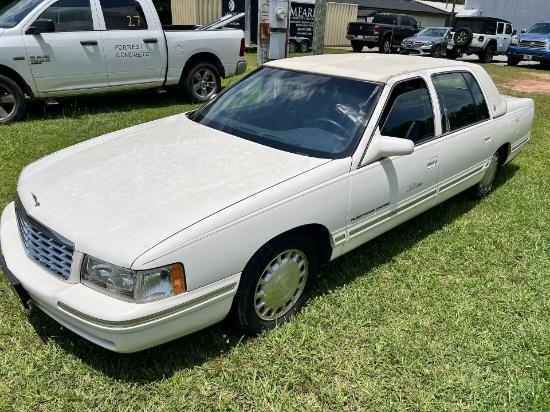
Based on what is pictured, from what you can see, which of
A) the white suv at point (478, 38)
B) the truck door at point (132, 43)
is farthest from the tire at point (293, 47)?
the truck door at point (132, 43)

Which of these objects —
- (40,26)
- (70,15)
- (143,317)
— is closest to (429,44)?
(70,15)

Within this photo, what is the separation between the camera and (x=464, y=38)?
64.8ft

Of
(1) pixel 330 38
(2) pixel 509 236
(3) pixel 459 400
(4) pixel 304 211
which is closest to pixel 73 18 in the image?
(4) pixel 304 211

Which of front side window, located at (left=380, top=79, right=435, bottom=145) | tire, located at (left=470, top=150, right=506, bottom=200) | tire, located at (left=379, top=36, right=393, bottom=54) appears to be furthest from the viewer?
tire, located at (left=379, top=36, right=393, bottom=54)

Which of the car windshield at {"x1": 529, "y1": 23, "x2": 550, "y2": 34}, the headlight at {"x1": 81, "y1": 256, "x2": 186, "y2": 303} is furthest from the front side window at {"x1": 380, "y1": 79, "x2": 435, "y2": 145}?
the car windshield at {"x1": 529, "y1": 23, "x2": 550, "y2": 34}

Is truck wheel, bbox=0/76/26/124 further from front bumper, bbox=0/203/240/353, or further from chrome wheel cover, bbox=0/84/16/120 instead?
front bumper, bbox=0/203/240/353

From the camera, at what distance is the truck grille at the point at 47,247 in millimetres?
2348

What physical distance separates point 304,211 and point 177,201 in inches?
28.5

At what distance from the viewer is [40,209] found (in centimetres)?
256

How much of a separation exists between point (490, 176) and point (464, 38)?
56.1ft

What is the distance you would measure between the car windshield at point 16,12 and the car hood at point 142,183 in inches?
173

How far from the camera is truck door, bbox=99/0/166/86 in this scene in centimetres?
736

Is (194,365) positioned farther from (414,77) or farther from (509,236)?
(509,236)

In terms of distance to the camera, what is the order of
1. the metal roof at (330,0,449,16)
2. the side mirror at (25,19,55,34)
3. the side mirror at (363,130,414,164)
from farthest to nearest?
the metal roof at (330,0,449,16) < the side mirror at (25,19,55,34) < the side mirror at (363,130,414,164)
